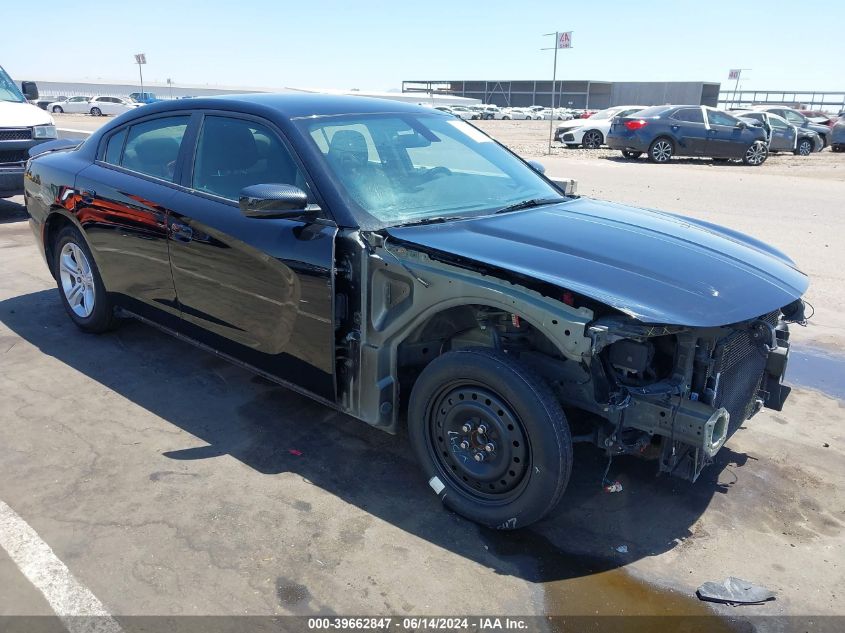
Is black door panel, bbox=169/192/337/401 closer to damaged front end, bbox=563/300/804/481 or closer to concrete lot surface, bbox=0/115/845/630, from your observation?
concrete lot surface, bbox=0/115/845/630

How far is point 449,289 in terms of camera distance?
295 cm

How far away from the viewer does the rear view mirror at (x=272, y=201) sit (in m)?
3.19

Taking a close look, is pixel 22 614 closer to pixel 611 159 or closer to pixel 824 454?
pixel 824 454

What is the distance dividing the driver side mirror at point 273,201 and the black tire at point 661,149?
686 inches

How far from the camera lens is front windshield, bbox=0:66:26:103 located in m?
10.3

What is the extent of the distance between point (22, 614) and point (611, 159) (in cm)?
1863

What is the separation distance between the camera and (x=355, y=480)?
344cm

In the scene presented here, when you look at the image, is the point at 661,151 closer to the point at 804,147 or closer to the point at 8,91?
the point at 804,147

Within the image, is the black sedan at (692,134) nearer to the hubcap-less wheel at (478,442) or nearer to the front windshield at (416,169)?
the front windshield at (416,169)

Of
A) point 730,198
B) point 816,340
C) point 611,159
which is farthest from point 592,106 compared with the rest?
point 816,340

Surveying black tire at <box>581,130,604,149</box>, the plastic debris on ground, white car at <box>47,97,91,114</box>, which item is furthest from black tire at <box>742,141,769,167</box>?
white car at <box>47,97,91,114</box>

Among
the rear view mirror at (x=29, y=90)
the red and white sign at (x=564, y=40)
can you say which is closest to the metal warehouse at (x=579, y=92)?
the red and white sign at (x=564, y=40)

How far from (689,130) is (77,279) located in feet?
56.4

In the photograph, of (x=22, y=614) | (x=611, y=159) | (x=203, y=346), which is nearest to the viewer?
(x=22, y=614)
